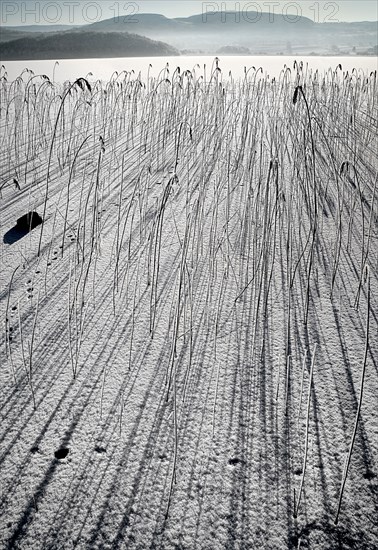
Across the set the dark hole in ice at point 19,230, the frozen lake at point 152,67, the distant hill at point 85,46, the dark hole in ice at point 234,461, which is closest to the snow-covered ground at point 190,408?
the dark hole in ice at point 234,461

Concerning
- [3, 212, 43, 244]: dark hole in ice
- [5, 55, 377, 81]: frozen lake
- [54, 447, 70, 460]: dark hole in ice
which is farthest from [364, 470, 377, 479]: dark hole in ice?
[5, 55, 377, 81]: frozen lake

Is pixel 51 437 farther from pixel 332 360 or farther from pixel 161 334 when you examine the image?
pixel 332 360

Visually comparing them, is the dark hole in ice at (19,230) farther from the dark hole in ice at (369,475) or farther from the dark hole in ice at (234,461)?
the dark hole in ice at (369,475)

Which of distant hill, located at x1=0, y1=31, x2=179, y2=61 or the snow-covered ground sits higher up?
distant hill, located at x1=0, y1=31, x2=179, y2=61

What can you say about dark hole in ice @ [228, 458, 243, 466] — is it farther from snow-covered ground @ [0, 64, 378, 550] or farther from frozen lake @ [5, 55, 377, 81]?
frozen lake @ [5, 55, 377, 81]

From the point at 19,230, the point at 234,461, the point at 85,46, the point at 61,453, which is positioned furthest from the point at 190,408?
the point at 85,46

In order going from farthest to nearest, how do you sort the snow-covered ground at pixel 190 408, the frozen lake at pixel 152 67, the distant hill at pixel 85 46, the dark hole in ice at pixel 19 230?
the distant hill at pixel 85 46 → the frozen lake at pixel 152 67 → the dark hole in ice at pixel 19 230 → the snow-covered ground at pixel 190 408
